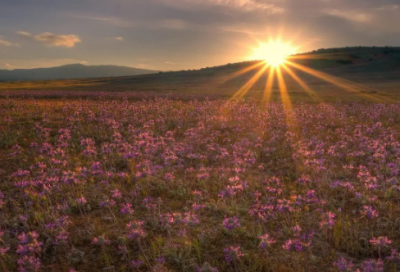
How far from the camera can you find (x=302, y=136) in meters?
12.8

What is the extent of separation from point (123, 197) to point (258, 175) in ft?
13.3

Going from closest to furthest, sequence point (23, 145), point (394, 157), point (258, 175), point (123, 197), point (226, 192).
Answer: point (226, 192) → point (123, 197) → point (258, 175) → point (394, 157) → point (23, 145)

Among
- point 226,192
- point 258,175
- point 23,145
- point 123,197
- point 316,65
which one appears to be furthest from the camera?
point 316,65

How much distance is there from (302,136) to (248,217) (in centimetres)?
751

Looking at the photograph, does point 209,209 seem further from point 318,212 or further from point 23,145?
point 23,145

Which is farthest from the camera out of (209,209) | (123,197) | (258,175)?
(258,175)

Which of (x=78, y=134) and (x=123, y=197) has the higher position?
(x=78, y=134)

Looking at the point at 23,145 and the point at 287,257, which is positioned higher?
the point at 23,145

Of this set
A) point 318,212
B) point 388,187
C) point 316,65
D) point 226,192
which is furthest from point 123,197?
point 316,65

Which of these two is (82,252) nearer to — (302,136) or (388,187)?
(388,187)

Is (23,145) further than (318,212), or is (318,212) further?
(23,145)

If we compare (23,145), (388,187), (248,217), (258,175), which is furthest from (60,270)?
(23,145)

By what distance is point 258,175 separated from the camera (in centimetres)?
888

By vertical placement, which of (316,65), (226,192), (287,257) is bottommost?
(287,257)
